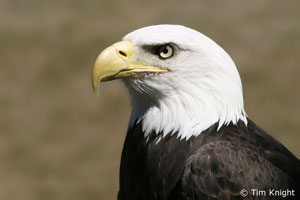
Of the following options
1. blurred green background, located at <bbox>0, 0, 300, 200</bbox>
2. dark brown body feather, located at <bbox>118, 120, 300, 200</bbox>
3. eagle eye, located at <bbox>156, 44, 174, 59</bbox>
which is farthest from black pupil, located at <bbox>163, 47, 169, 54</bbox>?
blurred green background, located at <bbox>0, 0, 300, 200</bbox>

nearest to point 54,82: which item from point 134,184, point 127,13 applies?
point 127,13

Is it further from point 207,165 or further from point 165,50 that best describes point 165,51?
point 207,165

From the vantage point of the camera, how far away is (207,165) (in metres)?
3.49

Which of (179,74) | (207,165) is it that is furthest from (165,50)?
(207,165)

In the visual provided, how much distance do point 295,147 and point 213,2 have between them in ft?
11.5

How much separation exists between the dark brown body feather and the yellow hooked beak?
0.38 meters

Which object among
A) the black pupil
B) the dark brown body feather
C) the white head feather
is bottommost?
the dark brown body feather

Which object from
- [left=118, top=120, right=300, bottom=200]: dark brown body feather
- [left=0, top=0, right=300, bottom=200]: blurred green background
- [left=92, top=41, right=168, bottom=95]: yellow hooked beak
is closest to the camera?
[left=118, top=120, right=300, bottom=200]: dark brown body feather

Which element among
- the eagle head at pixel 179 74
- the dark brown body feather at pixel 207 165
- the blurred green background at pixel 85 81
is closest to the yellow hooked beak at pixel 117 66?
the eagle head at pixel 179 74

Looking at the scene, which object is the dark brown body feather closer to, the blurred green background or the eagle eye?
the eagle eye

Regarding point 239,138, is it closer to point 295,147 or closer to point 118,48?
point 118,48

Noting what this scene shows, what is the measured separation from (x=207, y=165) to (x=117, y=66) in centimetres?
71

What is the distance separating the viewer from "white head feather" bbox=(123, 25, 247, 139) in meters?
3.64

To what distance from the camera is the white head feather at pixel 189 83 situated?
3643mm
